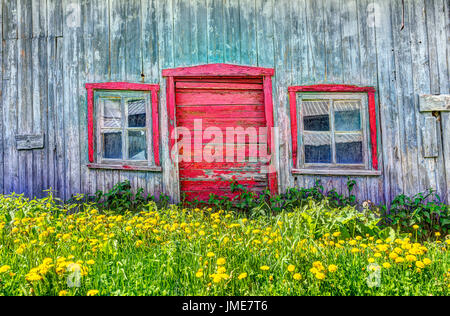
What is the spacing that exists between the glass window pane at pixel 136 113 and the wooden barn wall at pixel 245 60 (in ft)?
1.09

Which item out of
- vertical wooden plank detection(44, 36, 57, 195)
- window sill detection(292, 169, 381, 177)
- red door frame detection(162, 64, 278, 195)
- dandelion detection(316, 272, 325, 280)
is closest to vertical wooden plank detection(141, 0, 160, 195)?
red door frame detection(162, 64, 278, 195)

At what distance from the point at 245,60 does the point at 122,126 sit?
2311 millimetres

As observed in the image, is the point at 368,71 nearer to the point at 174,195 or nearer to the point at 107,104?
the point at 174,195

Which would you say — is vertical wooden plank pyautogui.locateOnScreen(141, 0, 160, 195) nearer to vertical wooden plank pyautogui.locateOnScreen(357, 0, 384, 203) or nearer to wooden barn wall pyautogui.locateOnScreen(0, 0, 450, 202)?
wooden barn wall pyautogui.locateOnScreen(0, 0, 450, 202)

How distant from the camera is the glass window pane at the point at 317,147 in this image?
6074mm

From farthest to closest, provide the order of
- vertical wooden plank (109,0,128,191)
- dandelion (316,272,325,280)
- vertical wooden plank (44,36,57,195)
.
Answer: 1. vertical wooden plank (44,36,57,195)
2. vertical wooden plank (109,0,128,191)
3. dandelion (316,272,325,280)

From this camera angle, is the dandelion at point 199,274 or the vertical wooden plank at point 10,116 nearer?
the dandelion at point 199,274

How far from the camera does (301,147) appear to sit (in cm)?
605

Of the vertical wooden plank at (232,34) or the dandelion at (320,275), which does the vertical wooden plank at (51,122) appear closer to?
the vertical wooden plank at (232,34)

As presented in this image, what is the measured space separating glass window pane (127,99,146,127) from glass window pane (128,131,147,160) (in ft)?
0.53

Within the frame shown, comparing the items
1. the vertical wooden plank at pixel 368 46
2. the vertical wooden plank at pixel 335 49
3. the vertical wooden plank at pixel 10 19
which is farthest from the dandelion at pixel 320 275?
the vertical wooden plank at pixel 10 19

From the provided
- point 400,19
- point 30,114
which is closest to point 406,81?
point 400,19

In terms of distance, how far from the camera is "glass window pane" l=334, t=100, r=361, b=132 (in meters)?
6.07

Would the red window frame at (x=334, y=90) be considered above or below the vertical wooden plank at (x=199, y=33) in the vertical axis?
below
